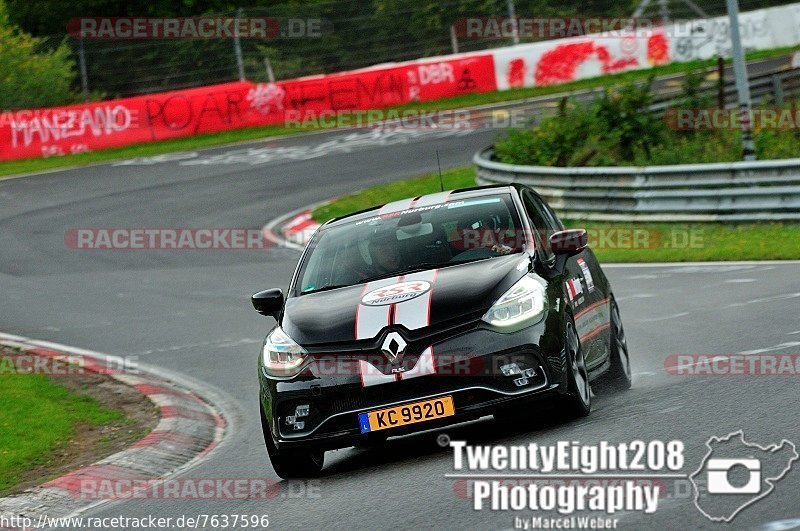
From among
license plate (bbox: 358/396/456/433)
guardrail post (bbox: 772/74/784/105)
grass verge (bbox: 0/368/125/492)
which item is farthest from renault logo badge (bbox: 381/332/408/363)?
guardrail post (bbox: 772/74/784/105)

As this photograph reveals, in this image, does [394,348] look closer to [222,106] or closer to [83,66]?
[222,106]

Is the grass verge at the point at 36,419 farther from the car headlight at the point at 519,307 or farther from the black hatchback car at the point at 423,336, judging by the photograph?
the car headlight at the point at 519,307

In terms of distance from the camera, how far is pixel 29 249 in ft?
76.3

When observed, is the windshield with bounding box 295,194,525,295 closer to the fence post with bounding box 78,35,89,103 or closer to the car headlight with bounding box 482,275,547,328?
the car headlight with bounding box 482,275,547,328

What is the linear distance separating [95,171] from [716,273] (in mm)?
20569

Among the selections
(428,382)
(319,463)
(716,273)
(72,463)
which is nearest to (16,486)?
(72,463)

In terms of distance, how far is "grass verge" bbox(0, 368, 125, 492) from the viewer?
973 centimetres

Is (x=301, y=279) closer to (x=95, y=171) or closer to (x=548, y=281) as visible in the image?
(x=548, y=281)

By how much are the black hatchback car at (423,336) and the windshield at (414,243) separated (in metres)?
0.01

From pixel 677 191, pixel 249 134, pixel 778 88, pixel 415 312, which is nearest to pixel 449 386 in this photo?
pixel 415 312

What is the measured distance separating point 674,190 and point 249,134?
63.6 ft

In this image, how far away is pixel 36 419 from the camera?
11031mm

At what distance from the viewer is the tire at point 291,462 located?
8.20 m

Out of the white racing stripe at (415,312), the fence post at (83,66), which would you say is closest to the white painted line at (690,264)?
the white racing stripe at (415,312)
